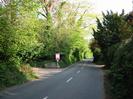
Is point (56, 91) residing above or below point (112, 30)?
below

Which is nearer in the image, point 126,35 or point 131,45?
point 131,45

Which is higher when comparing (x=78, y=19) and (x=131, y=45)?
(x=78, y=19)

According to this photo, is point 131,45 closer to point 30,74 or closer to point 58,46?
point 30,74

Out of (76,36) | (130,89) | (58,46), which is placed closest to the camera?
(130,89)

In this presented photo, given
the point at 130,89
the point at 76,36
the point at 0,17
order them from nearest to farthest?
the point at 130,89, the point at 0,17, the point at 76,36

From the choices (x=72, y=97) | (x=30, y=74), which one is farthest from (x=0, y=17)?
(x=72, y=97)

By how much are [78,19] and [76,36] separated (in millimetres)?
4811

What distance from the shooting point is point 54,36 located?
57.8 metres

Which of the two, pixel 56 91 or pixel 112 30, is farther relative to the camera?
pixel 112 30

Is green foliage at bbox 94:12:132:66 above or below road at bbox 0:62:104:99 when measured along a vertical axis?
above

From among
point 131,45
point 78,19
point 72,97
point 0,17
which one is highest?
point 78,19

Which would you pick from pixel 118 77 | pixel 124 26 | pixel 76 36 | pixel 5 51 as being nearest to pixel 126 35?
pixel 124 26

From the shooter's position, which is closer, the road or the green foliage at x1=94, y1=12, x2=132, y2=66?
the road

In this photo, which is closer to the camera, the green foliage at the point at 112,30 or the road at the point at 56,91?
the road at the point at 56,91
